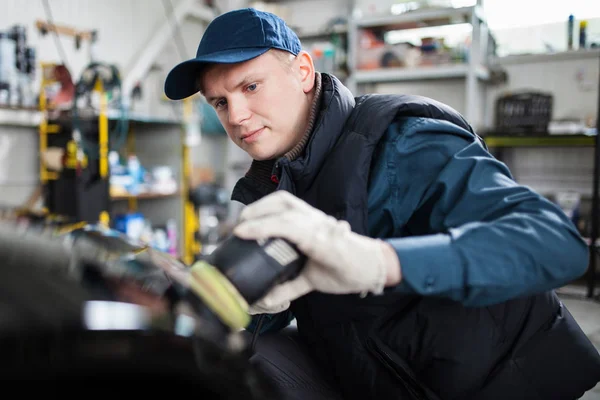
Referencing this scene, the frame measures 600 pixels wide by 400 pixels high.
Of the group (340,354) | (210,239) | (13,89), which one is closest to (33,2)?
(13,89)

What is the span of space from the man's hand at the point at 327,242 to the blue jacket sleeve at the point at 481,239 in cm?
4

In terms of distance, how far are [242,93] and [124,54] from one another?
13.7 feet

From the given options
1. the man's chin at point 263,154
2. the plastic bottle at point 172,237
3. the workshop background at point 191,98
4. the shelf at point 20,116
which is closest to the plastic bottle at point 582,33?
the workshop background at point 191,98

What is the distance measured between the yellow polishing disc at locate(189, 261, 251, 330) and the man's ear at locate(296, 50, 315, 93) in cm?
58

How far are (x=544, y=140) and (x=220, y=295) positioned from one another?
3828 millimetres

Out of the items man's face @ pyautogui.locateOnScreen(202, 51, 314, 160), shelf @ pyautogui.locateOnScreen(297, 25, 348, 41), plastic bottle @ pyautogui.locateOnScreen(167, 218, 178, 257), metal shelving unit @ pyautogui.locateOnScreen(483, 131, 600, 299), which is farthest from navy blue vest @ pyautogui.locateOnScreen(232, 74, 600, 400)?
shelf @ pyautogui.locateOnScreen(297, 25, 348, 41)

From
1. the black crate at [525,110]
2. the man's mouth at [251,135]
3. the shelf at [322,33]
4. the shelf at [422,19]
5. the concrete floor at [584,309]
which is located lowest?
the concrete floor at [584,309]

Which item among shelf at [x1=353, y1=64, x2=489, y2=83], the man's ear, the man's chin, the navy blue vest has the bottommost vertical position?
the navy blue vest

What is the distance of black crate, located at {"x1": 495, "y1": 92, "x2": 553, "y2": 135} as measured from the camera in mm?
4230

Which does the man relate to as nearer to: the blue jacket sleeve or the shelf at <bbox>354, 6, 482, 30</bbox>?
the blue jacket sleeve

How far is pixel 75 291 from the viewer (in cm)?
53

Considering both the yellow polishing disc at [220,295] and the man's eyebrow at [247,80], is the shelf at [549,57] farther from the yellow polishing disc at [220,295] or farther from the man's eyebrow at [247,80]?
the yellow polishing disc at [220,295]

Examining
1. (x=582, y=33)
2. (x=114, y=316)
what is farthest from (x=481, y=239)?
(x=582, y=33)

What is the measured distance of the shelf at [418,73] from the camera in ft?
13.6
